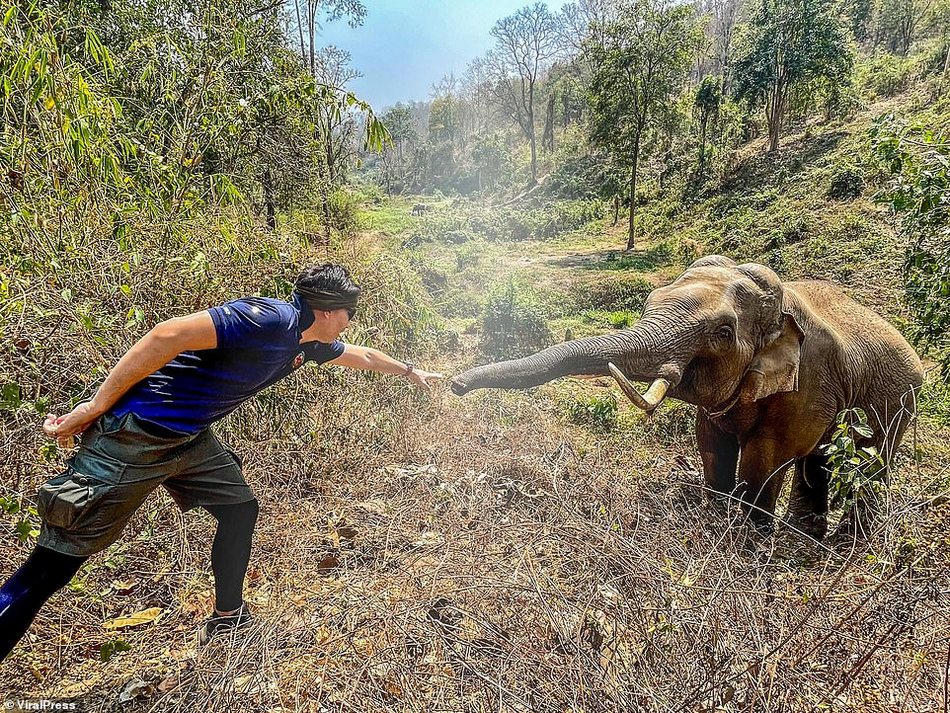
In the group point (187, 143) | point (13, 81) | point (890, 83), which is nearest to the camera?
point (13, 81)

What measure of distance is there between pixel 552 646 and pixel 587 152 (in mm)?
38975

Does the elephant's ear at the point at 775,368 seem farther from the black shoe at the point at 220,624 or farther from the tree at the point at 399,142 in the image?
the tree at the point at 399,142

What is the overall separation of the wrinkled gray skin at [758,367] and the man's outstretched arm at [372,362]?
7.7 inches

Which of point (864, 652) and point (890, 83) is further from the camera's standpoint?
point (890, 83)

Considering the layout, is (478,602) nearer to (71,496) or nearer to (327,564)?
(327,564)

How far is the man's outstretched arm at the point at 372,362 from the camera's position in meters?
2.63

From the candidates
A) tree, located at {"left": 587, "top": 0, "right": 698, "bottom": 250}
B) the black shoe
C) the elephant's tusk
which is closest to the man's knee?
the black shoe

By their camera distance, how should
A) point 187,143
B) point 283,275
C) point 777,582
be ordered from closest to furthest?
1. point 777,582
2. point 187,143
3. point 283,275

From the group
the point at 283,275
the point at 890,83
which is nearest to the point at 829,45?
the point at 890,83

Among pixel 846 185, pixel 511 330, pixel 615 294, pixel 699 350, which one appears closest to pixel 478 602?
pixel 699 350

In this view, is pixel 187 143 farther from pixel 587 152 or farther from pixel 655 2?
pixel 587 152

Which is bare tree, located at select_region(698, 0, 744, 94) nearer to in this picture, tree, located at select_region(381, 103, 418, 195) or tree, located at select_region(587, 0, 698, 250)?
tree, located at select_region(381, 103, 418, 195)

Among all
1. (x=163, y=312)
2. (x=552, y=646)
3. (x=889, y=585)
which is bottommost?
(x=552, y=646)

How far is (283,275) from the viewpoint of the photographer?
4.40 m
